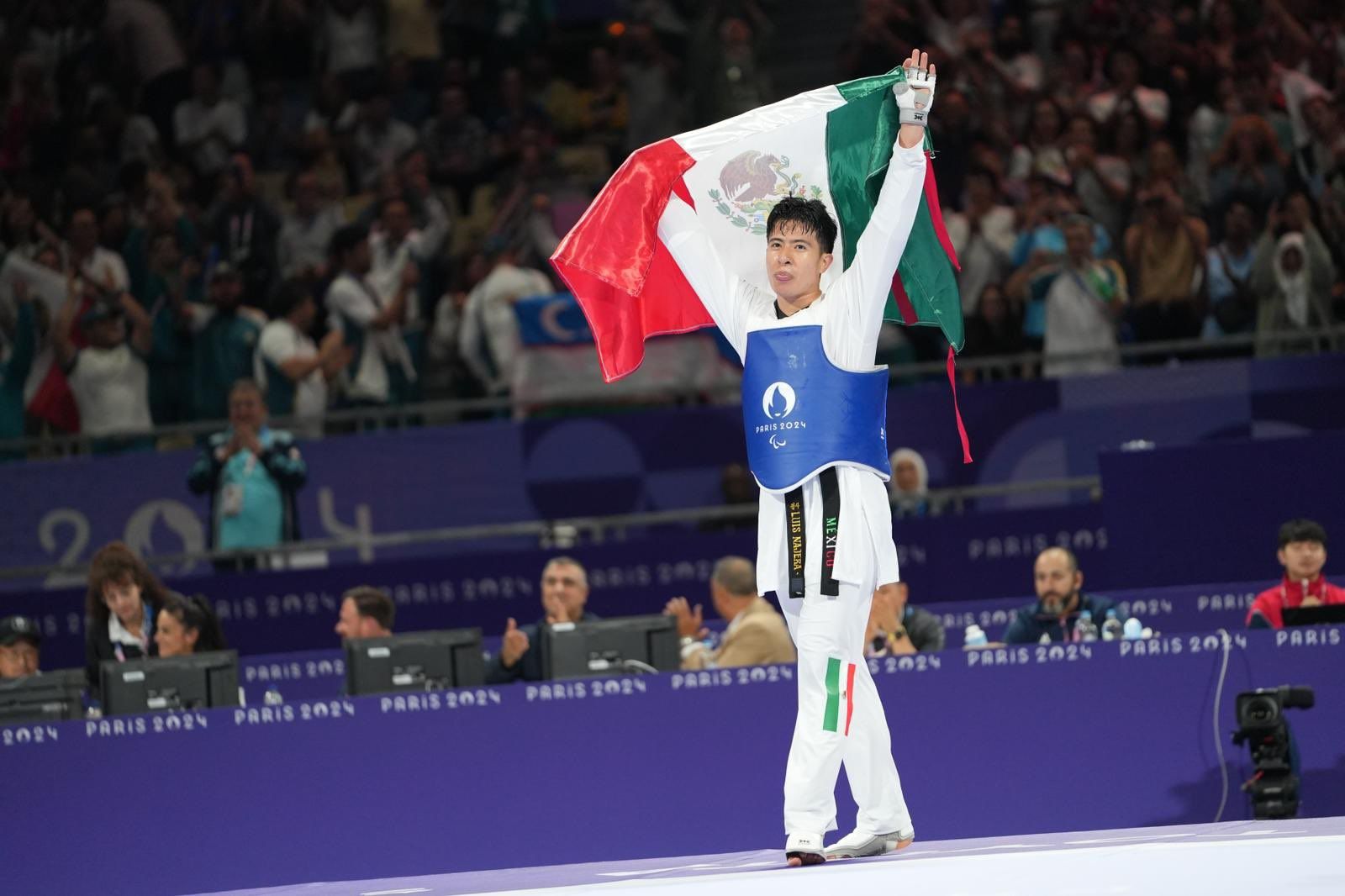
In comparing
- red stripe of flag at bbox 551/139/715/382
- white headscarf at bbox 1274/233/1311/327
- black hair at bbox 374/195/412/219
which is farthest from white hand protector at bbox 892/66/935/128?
black hair at bbox 374/195/412/219

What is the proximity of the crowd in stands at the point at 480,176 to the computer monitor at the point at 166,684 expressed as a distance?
4.36m

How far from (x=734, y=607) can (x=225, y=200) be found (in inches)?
245

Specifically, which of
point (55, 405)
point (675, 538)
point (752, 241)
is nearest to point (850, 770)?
point (752, 241)

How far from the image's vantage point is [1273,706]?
7039mm

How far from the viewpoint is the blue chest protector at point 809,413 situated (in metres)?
5.89

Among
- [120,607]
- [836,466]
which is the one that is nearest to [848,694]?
[836,466]

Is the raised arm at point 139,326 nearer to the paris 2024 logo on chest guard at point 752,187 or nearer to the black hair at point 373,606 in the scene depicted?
the black hair at point 373,606

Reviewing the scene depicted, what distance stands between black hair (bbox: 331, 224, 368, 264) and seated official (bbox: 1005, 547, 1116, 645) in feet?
18.5

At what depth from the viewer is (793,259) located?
5992mm

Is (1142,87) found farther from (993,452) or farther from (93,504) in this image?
(93,504)

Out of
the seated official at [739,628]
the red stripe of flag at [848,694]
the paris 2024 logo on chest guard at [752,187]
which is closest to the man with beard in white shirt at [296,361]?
the seated official at [739,628]

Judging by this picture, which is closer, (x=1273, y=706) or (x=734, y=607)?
(x=1273, y=706)

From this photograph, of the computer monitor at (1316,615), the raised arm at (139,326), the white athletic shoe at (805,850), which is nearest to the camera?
the white athletic shoe at (805,850)

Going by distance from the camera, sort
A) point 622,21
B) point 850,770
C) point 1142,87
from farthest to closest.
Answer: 1. point 622,21
2. point 1142,87
3. point 850,770
